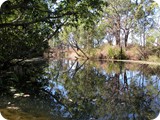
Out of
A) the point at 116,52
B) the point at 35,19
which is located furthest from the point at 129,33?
the point at 35,19

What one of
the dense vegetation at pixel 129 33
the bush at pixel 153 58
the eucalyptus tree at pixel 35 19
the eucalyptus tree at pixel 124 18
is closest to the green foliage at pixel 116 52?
the dense vegetation at pixel 129 33

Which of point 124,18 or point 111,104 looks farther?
point 124,18

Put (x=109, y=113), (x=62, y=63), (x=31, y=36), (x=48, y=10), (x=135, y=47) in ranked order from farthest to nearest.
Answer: (x=135, y=47), (x=62, y=63), (x=31, y=36), (x=48, y=10), (x=109, y=113)

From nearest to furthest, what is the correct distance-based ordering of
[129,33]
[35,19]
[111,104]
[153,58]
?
[111,104], [35,19], [153,58], [129,33]

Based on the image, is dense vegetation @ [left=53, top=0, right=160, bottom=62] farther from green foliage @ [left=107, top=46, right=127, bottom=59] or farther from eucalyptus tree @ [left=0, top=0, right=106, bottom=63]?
eucalyptus tree @ [left=0, top=0, right=106, bottom=63]

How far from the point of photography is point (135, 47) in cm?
1383

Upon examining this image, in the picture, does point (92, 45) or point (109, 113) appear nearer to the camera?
point (109, 113)

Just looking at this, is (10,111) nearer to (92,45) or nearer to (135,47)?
(92,45)

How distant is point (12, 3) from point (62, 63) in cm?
858

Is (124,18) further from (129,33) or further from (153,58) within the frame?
(153,58)

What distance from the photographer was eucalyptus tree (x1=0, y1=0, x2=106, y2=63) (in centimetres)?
440

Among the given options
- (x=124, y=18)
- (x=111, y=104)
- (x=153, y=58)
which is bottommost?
(x=111, y=104)

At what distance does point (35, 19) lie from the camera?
4770 millimetres

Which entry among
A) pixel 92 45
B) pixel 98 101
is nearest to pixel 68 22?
pixel 98 101
